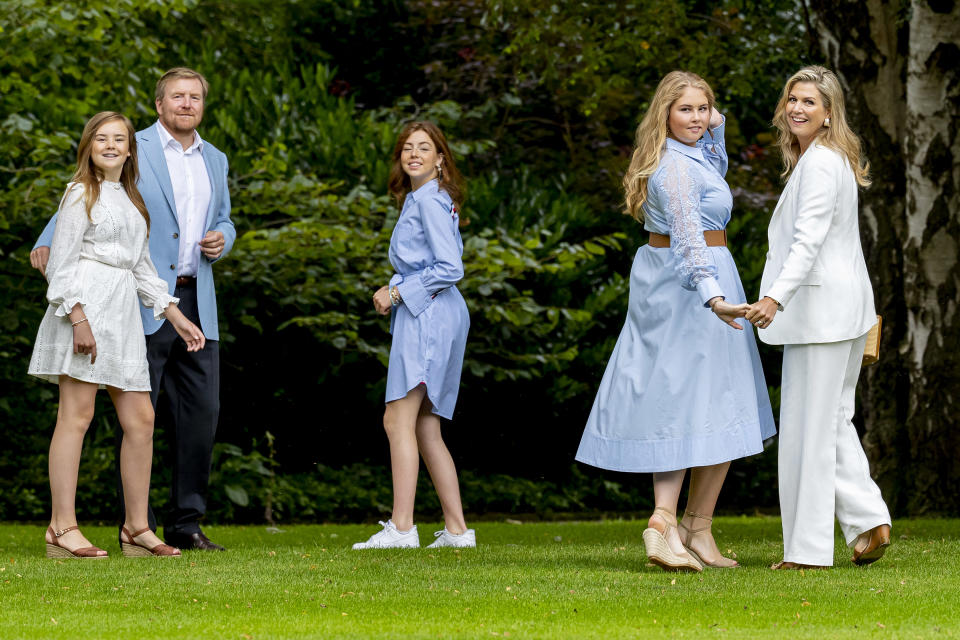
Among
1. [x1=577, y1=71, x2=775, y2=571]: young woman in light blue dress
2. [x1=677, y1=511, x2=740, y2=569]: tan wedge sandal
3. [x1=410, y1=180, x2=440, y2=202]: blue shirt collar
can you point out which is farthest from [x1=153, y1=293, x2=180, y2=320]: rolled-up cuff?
[x1=677, y1=511, x2=740, y2=569]: tan wedge sandal

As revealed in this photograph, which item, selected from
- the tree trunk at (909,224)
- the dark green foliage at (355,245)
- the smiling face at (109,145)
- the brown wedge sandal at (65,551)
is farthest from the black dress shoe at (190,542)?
the tree trunk at (909,224)

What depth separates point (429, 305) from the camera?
7285mm

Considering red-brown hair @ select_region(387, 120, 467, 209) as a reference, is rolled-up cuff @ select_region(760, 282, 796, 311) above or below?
below

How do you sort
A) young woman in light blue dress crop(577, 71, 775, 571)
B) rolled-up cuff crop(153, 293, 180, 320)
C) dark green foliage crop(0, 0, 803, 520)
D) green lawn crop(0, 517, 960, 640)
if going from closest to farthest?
green lawn crop(0, 517, 960, 640)
young woman in light blue dress crop(577, 71, 775, 571)
rolled-up cuff crop(153, 293, 180, 320)
dark green foliage crop(0, 0, 803, 520)

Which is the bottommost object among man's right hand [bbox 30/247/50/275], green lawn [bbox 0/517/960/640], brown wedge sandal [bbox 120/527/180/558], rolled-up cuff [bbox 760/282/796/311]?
brown wedge sandal [bbox 120/527/180/558]

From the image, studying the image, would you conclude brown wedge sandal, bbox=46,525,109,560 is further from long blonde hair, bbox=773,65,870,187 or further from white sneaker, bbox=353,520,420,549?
long blonde hair, bbox=773,65,870,187

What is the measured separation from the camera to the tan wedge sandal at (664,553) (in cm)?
576

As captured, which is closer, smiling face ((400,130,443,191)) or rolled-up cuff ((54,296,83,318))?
rolled-up cuff ((54,296,83,318))

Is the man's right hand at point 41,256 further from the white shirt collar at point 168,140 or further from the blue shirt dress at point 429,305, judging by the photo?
the blue shirt dress at point 429,305

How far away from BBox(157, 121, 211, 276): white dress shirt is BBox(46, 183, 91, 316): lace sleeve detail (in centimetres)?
65

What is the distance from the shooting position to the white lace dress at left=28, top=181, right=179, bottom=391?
657cm

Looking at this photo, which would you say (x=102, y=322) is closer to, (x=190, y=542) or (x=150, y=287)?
(x=150, y=287)

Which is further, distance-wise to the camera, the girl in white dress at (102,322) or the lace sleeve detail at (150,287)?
the lace sleeve detail at (150,287)

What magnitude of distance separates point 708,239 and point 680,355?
532 millimetres
